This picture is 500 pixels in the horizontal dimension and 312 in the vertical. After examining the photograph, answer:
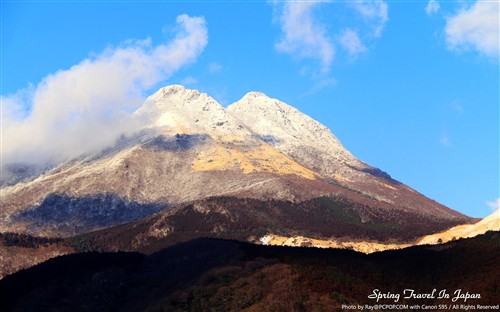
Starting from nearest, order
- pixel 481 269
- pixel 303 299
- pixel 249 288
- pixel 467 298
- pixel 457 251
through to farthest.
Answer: pixel 467 298
pixel 303 299
pixel 481 269
pixel 249 288
pixel 457 251

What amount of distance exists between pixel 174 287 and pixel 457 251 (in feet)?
300

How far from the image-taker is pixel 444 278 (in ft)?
540

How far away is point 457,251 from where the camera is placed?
188500 mm

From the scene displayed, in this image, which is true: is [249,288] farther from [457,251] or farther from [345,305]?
[457,251]

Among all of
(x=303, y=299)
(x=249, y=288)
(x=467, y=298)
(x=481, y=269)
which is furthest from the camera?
(x=249, y=288)

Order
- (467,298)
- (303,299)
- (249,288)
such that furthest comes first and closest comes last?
(249,288), (303,299), (467,298)

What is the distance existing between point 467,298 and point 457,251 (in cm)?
4866

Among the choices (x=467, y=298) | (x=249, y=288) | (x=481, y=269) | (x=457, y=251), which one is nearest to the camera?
(x=467, y=298)

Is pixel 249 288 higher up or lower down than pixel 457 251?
lower down

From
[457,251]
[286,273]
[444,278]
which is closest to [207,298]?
[286,273]

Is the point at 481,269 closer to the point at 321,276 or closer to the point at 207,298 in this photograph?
the point at 321,276

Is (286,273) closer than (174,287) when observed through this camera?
Yes

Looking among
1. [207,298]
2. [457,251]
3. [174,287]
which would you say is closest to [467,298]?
[457,251]

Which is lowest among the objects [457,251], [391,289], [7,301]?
[7,301]
